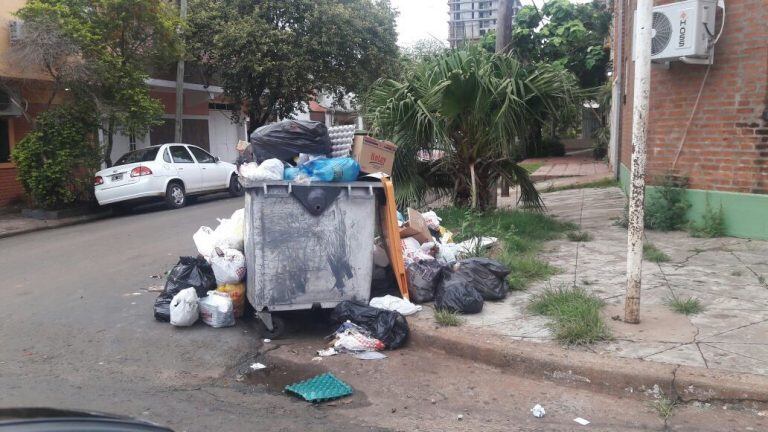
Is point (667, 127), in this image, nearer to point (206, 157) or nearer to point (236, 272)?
point (236, 272)

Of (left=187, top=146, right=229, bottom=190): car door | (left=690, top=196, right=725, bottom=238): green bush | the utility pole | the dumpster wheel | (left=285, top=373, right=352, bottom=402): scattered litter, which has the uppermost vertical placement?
the utility pole

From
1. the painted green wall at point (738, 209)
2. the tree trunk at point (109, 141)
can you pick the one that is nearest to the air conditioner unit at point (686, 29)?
the painted green wall at point (738, 209)

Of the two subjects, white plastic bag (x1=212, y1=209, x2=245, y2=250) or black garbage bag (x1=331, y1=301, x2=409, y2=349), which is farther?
white plastic bag (x1=212, y1=209, x2=245, y2=250)

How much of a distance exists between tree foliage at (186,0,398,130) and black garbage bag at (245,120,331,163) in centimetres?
1328

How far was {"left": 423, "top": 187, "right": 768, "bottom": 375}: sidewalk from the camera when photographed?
4762 mm

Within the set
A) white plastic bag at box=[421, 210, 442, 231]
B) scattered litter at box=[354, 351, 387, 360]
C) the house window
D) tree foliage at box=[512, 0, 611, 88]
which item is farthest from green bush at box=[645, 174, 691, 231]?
tree foliage at box=[512, 0, 611, 88]

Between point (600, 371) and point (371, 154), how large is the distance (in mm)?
3129

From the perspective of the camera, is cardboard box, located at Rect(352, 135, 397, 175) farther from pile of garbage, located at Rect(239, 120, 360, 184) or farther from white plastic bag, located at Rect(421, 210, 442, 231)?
white plastic bag, located at Rect(421, 210, 442, 231)

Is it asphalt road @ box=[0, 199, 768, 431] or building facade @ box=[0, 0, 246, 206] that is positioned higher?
building facade @ box=[0, 0, 246, 206]

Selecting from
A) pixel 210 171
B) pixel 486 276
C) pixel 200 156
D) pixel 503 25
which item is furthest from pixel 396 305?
pixel 200 156

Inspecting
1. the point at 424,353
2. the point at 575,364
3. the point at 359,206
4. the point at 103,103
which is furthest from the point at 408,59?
the point at 103,103

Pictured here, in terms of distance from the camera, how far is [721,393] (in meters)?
4.24

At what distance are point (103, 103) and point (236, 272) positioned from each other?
1054 cm

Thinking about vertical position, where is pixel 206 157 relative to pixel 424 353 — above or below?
above
